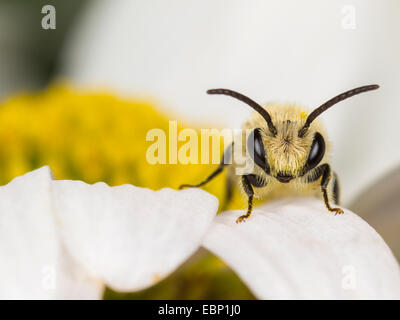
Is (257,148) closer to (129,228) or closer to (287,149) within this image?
(287,149)

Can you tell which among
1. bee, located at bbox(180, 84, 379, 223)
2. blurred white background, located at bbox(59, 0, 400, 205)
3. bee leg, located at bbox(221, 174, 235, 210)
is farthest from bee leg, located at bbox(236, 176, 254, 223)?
blurred white background, located at bbox(59, 0, 400, 205)

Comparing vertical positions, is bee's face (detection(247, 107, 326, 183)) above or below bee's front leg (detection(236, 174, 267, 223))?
above

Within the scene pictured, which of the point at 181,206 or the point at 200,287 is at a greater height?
the point at 181,206

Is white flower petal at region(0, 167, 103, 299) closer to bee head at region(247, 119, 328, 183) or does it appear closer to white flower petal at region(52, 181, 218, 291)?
white flower petal at region(52, 181, 218, 291)

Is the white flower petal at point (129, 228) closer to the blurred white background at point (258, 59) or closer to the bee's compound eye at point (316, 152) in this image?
the bee's compound eye at point (316, 152)

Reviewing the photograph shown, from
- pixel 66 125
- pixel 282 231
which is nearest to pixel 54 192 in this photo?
pixel 282 231

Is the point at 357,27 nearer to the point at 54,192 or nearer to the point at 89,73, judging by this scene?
the point at 89,73

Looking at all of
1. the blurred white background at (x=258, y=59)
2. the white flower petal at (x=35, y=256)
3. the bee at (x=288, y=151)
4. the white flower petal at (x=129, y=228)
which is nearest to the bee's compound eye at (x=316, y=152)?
the bee at (x=288, y=151)
